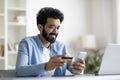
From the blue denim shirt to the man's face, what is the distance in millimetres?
98

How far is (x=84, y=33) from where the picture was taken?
5.07 meters

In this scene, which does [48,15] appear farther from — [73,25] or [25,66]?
[73,25]

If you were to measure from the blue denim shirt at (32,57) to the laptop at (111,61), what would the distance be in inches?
11.4

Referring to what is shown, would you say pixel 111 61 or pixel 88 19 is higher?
pixel 88 19

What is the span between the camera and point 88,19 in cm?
510

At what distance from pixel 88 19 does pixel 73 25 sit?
0.34 m

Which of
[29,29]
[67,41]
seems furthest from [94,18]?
[29,29]

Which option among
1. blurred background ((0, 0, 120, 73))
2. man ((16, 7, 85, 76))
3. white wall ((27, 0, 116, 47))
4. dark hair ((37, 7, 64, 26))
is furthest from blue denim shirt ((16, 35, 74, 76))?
white wall ((27, 0, 116, 47))

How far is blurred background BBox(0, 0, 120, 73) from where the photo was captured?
425cm

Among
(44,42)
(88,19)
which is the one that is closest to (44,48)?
(44,42)

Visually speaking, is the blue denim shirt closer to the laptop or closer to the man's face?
the man's face

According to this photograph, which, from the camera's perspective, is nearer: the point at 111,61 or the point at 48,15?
the point at 111,61

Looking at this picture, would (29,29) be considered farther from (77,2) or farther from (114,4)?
(114,4)

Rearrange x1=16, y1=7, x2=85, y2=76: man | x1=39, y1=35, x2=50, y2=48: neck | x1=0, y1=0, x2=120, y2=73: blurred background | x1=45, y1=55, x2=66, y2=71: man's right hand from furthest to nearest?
x1=0, y1=0, x2=120, y2=73: blurred background < x1=39, y1=35, x2=50, y2=48: neck < x1=16, y1=7, x2=85, y2=76: man < x1=45, y1=55, x2=66, y2=71: man's right hand
